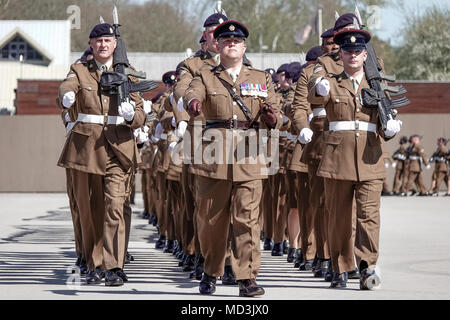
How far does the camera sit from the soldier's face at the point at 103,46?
10.3 m

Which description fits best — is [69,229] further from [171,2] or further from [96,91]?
[171,2]

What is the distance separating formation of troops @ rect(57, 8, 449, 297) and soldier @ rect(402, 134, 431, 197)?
23.1m

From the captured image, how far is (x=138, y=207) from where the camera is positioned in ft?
90.2

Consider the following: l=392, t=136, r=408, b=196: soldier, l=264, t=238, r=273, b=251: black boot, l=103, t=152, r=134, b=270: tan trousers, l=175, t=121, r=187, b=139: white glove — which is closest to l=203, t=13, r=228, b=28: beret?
l=175, t=121, r=187, b=139: white glove

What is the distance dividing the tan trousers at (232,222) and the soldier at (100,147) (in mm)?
1022

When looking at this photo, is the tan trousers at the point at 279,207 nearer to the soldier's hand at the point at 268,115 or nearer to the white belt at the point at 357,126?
the white belt at the point at 357,126

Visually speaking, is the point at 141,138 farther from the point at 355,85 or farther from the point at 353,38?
the point at 353,38

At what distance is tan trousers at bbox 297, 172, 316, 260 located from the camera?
11.9m

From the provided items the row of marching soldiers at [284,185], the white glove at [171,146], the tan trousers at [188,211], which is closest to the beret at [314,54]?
the row of marching soldiers at [284,185]

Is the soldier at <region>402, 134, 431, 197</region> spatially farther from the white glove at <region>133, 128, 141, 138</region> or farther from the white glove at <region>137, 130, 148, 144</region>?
the white glove at <region>137, 130, 148, 144</region>

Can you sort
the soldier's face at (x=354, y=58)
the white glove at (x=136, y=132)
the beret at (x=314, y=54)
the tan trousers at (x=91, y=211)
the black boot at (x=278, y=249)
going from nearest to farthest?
1. the soldier's face at (x=354, y=58)
2. the tan trousers at (x=91, y=211)
3. the white glove at (x=136, y=132)
4. the beret at (x=314, y=54)
5. the black boot at (x=278, y=249)

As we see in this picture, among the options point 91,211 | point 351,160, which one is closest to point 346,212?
point 351,160

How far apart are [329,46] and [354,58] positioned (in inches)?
66.5
